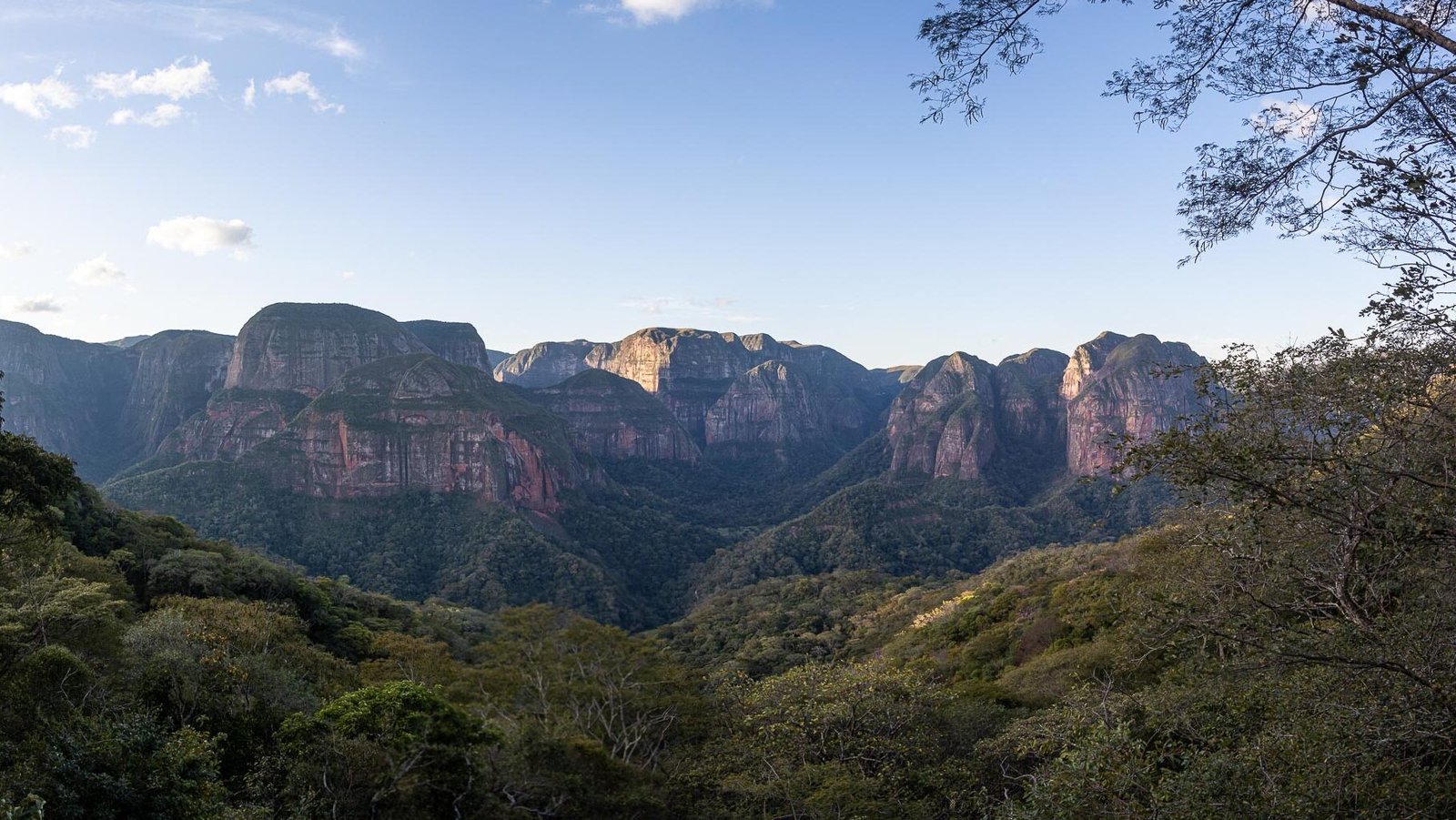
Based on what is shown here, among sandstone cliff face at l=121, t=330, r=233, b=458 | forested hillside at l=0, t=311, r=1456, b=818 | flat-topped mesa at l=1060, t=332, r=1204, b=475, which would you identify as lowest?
forested hillside at l=0, t=311, r=1456, b=818

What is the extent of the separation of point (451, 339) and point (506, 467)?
92298mm

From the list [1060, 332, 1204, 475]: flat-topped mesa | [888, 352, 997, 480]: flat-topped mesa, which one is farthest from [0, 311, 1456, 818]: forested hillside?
[888, 352, 997, 480]: flat-topped mesa

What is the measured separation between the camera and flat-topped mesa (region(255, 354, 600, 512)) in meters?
106

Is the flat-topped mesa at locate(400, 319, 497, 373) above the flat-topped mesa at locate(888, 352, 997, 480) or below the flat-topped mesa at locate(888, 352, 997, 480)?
above

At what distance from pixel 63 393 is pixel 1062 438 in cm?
23720

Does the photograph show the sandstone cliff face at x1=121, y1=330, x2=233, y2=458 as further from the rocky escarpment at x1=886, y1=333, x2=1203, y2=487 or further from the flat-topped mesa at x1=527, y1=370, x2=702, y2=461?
the rocky escarpment at x1=886, y1=333, x2=1203, y2=487

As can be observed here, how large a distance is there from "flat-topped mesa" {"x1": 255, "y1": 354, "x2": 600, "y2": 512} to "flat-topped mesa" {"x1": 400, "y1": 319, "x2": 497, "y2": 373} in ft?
211

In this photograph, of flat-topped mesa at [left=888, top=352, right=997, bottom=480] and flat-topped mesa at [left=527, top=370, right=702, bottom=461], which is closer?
flat-topped mesa at [left=888, top=352, right=997, bottom=480]

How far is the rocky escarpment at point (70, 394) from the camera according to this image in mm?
159250

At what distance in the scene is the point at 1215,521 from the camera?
32.0ft

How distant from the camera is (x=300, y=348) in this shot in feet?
487

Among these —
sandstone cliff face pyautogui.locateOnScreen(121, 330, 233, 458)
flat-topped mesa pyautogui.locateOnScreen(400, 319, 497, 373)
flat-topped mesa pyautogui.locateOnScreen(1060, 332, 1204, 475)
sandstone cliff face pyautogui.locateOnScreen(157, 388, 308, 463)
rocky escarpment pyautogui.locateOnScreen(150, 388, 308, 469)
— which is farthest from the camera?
flat-topped mesa pyautogui.locateOnScreen(400, 319, 497, 373)

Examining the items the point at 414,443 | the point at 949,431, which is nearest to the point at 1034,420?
the point at 949,431

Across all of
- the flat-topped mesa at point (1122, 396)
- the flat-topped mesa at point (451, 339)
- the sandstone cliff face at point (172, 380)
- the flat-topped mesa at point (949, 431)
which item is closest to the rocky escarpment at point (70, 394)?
the sandstone cliff face at point (172, 380)
